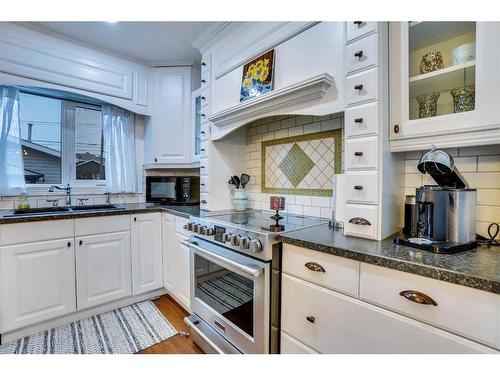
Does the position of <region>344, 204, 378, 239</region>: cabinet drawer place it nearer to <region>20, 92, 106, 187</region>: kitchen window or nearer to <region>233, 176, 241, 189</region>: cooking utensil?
<region>233, 176, 241, 189</region>: cooking utensil

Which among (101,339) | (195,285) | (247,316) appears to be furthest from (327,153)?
(101,339)

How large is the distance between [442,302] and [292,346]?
75 cm

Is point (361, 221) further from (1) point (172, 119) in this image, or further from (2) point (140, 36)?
(2) point (140, 36)

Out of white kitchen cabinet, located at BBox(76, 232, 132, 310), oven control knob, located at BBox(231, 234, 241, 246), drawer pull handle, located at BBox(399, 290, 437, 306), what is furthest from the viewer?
white kitchen cabinet, located at BBox(76, 232, 132, 310)

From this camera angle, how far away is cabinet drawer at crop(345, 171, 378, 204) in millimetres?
1226

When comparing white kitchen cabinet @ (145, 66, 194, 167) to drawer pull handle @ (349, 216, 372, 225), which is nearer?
drawer pull handle @ (349, 216, 372, 225)

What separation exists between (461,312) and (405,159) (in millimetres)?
844

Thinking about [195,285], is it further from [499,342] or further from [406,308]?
[499,342]

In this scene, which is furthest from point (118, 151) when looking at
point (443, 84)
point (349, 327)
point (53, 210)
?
point (443, 84)

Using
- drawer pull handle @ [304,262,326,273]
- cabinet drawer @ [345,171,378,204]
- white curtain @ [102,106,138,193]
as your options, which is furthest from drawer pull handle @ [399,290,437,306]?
white curtain @ [102,106,138,193]

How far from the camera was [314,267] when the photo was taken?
3.85 feet

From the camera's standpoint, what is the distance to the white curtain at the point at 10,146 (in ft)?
7.16

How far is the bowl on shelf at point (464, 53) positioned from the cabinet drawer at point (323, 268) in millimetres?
999

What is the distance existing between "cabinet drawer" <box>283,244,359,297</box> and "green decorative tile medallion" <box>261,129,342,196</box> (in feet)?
2.40
